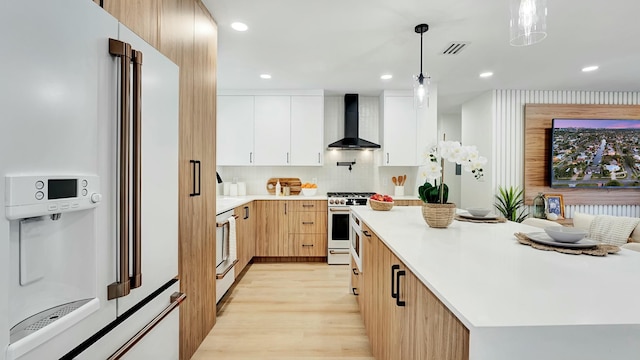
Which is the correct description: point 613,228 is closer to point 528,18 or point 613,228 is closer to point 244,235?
point 528,18

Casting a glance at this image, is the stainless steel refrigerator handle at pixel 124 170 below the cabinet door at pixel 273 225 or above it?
above

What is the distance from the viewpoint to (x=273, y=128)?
4387mm

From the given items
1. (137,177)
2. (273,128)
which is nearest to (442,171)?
(137,177)

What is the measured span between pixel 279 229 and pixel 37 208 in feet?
11.6

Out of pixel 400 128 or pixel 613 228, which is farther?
pixel 400 128

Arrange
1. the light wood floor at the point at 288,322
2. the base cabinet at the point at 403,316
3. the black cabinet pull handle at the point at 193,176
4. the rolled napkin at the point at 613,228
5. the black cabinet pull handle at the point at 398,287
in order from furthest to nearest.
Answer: the rolled napkin at the point at 613,228, the light wood floor at the point at 288,322, the black cabinet pull handle at the point at 193,176, the black cabinet pull handle at the point at 398,287, the base cabinet at the point at 403,316

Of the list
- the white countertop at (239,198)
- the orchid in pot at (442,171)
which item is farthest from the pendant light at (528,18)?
the white countertop at (239,198)

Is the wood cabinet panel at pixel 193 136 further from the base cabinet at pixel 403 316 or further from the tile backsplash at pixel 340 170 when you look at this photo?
the tile backsplash at pixel 340 170

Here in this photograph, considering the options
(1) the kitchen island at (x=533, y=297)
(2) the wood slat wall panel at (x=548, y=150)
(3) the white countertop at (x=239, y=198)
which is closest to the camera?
(1) the kitchen island at (x=533, y=297)

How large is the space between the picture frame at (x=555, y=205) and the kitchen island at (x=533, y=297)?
380 cm

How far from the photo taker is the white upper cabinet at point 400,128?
434cm

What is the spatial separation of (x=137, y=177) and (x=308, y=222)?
3.25 meters

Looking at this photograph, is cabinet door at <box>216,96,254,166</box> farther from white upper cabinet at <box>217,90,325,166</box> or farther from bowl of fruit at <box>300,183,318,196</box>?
bowl of fruit at <box>300,183,318,196</box>

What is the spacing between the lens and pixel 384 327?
1534 millimetres
